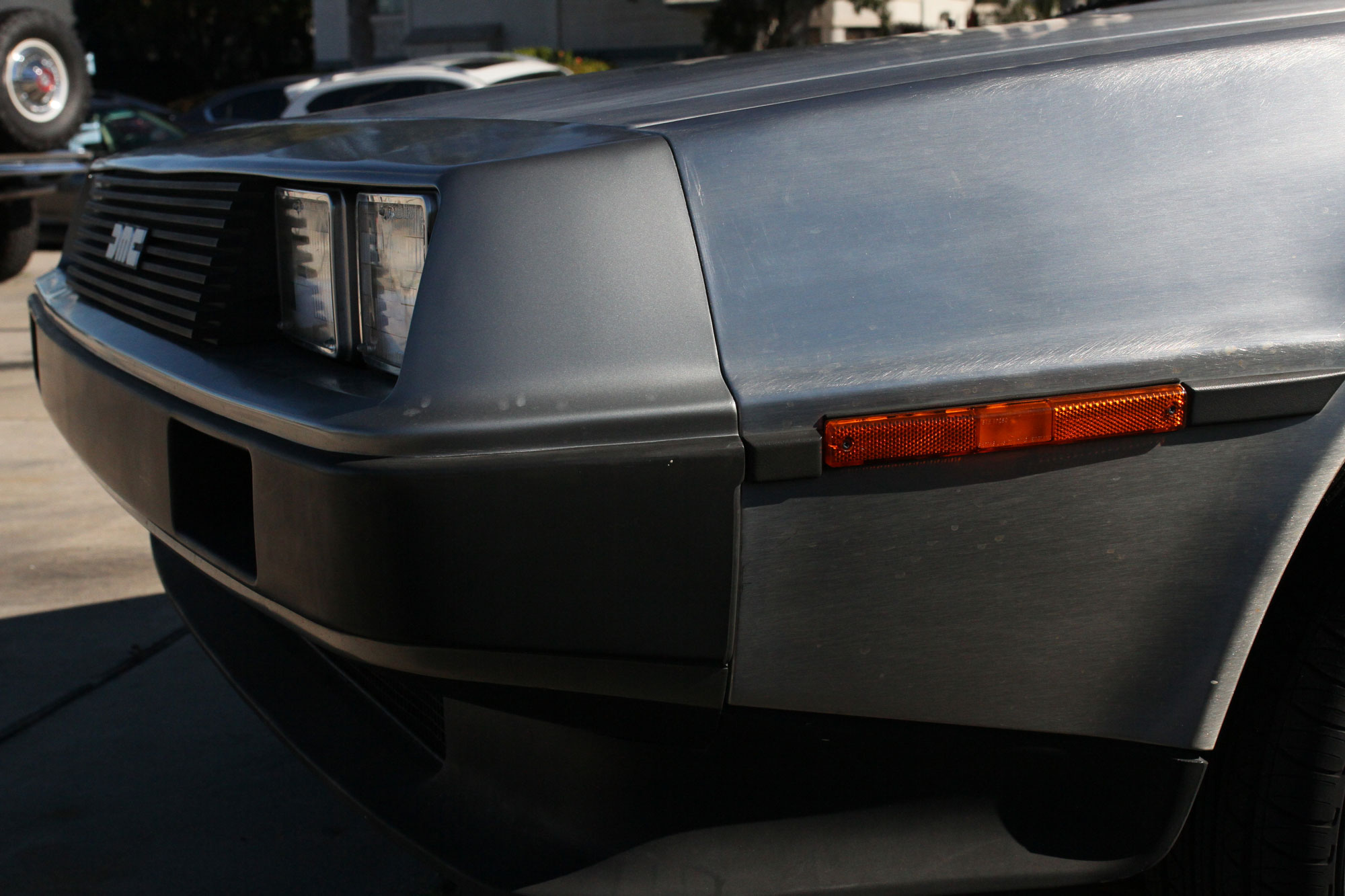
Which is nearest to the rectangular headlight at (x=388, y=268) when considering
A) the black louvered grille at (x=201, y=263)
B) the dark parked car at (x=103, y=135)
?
the black louvered grille at (x=201, y=263)

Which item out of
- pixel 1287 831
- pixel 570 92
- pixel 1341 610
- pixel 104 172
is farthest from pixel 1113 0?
pixel 104 172

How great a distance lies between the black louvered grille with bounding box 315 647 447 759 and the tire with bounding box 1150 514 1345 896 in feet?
3.01

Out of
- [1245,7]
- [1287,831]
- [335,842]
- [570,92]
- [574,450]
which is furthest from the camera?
[335,842]

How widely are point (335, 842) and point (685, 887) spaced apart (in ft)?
3.23

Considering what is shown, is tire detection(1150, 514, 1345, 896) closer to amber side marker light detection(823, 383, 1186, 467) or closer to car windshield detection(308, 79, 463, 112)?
amber side marker light detection(823, 383, 1186, 467)

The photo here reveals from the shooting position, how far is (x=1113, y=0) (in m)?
2.54

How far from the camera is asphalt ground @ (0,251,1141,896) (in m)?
2.02

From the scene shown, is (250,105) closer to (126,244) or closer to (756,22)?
(756,22)

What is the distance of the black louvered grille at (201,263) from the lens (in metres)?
1.62

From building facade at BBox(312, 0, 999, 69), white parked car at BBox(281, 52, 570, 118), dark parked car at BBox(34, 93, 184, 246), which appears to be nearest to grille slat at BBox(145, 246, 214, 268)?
white parked car at BBox(281, 52, 570, 118)

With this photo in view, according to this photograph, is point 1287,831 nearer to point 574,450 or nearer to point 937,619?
point 937,619

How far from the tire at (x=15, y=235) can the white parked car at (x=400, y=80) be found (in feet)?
7.35

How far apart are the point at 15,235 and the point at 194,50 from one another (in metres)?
23.4

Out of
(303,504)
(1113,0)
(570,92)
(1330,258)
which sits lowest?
(303,504)
